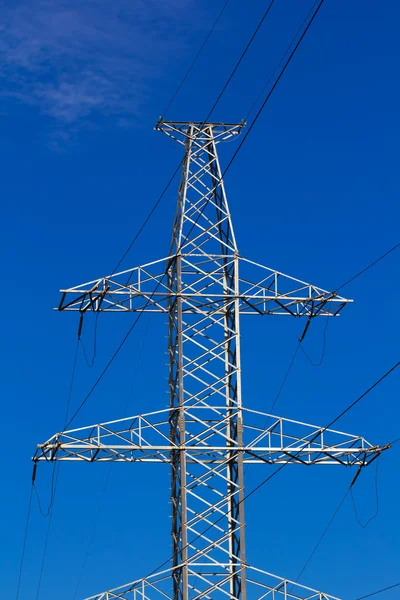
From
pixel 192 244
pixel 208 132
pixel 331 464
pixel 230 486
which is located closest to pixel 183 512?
pixel 230 486

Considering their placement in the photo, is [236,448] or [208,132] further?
[208,132]

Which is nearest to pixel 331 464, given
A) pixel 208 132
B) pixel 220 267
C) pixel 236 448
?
pixel 236 448

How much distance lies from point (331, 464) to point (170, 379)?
224 inches

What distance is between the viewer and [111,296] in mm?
49750

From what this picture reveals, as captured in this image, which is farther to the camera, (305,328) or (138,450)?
(305,328)

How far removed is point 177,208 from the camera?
2014 inches

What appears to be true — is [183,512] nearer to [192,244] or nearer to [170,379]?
[170,379]

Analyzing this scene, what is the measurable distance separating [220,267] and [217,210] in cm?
192

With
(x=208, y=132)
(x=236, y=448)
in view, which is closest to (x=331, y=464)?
(x=236, y=448)

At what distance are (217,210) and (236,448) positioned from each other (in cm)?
775

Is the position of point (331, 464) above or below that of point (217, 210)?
below

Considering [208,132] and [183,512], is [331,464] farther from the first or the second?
[208,132]

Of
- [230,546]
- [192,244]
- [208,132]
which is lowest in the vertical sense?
[230,546]

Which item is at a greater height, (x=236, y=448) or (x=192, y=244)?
(x=192, y=244)
